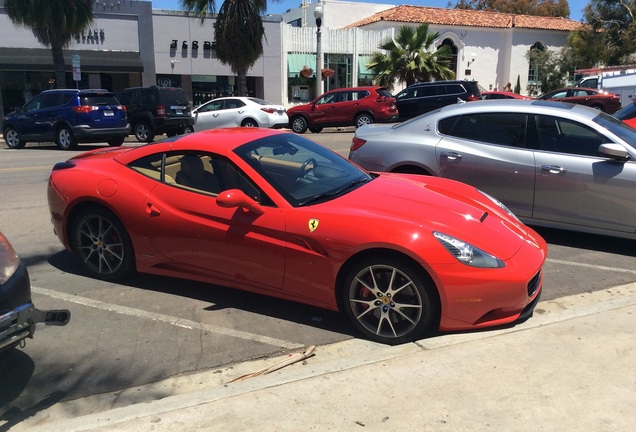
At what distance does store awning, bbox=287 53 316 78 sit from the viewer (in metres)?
32.5

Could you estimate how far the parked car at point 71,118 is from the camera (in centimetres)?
1596

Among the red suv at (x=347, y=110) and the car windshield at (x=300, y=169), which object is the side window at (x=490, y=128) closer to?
the car windshield at (x=300, y=169)

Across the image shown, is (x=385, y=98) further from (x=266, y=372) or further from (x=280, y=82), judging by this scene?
(x=266, y=372)

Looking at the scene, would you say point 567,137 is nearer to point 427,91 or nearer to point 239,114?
point 239,114

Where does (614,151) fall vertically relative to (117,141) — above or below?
above

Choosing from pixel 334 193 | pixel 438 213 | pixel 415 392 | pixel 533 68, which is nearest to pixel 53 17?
pixel 334 193

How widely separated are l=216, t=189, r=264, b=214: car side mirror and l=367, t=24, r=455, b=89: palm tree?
26.4m

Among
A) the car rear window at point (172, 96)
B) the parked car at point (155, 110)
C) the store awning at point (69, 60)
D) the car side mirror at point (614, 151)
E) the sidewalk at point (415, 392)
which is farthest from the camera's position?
the store awning at point (69, 60)

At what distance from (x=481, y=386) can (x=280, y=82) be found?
3028 centimetres

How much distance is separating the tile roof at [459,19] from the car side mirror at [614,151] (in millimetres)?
32537

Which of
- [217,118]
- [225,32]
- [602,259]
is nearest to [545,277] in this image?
[602,259]

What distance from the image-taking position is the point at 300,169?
4.79m

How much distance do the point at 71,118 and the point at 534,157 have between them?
1388cm

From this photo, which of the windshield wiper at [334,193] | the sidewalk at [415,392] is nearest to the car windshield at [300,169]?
the windshield wiper at [334,193]
